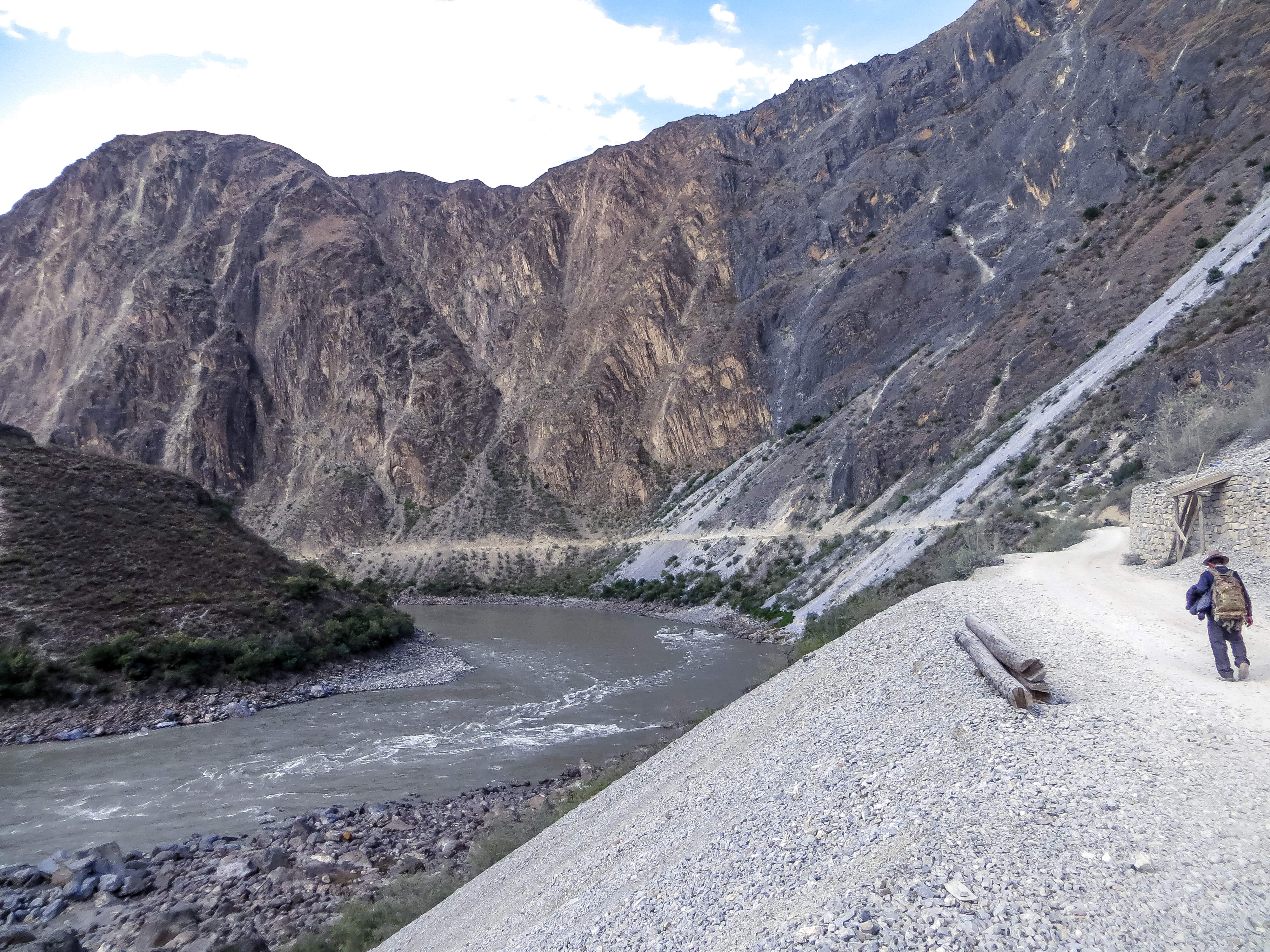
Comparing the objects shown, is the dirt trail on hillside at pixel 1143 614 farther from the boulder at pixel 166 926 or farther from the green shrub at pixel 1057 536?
the boulder at pixel 166 926

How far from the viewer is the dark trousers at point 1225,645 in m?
6.36

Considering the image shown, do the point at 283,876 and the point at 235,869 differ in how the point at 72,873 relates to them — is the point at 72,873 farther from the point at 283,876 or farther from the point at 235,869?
the point at 283,876

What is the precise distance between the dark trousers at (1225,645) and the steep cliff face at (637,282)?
103 feet

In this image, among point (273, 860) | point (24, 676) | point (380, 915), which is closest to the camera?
point (380, 915)

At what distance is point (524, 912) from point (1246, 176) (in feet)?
146

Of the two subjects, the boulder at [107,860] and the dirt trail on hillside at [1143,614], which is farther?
the boulder at [107,860]

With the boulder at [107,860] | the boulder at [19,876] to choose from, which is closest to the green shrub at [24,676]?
the boulder at [19,876]

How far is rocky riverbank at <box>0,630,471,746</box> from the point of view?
62.5 ft

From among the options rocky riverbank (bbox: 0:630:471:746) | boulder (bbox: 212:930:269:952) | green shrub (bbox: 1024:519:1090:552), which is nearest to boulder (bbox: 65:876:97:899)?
boulder (bbox: 212:930:269:952)

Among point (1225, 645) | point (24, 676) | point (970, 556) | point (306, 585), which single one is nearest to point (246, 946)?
point (1225, 645)

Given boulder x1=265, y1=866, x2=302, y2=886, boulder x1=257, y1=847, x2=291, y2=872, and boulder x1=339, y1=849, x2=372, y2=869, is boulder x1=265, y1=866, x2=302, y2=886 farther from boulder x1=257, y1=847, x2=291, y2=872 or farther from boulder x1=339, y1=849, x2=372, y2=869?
boulder x1=339, y1=849, x2=372, y2=869

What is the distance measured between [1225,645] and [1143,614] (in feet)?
11.3

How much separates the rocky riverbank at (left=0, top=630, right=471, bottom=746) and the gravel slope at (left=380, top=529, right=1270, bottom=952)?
A: 16915 mm

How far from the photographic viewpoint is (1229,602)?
6.52 metres
